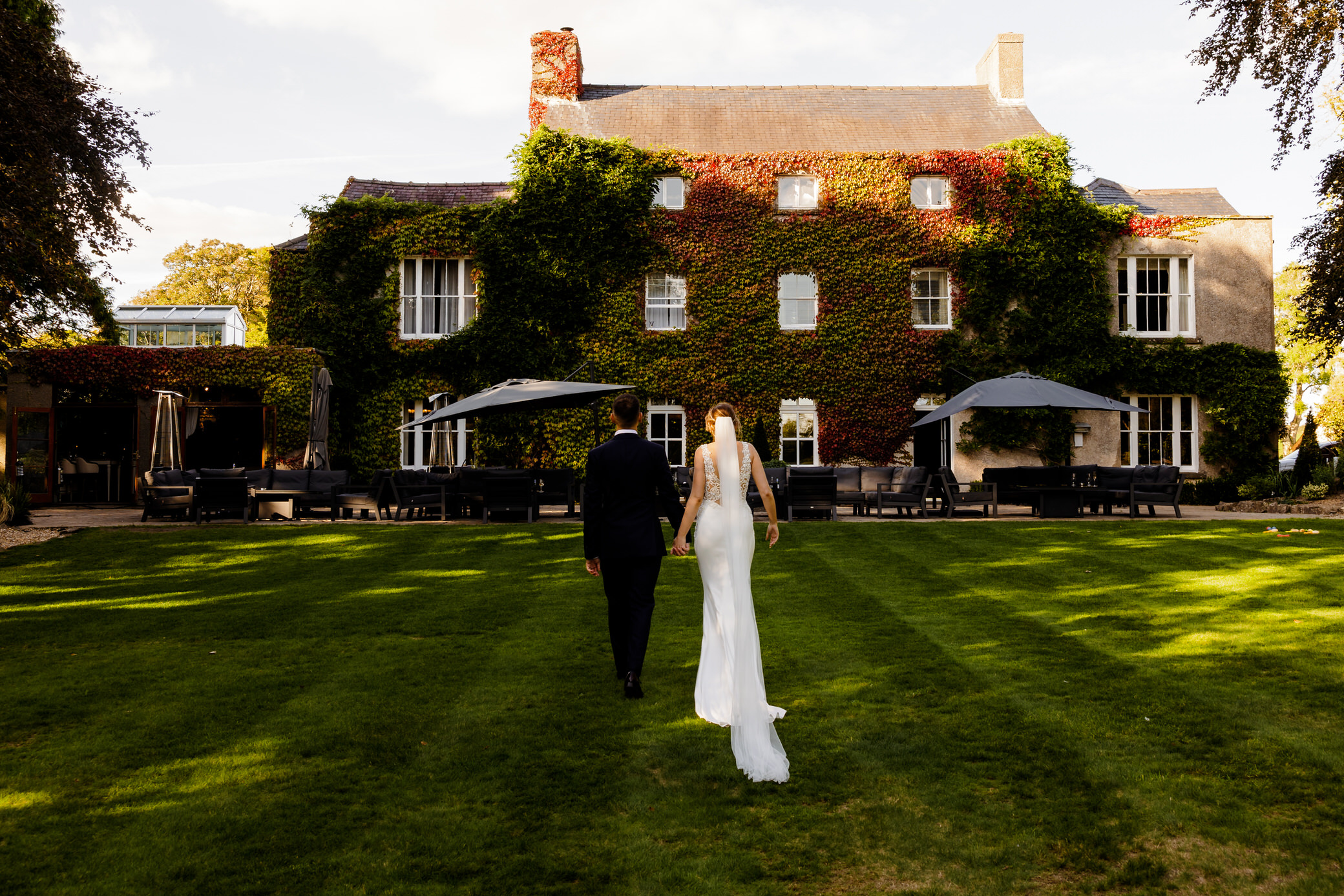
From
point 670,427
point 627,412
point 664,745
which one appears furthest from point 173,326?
point 664,745

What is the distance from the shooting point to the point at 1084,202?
907 inches

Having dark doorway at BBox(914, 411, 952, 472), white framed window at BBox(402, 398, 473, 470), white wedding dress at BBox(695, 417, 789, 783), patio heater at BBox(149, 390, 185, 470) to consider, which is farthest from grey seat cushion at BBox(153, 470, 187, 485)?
dark doorway at BBox(914, 411, 952, 472)

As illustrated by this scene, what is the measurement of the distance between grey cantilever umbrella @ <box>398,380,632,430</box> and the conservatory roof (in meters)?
18.4

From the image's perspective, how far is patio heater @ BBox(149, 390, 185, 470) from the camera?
715 inches

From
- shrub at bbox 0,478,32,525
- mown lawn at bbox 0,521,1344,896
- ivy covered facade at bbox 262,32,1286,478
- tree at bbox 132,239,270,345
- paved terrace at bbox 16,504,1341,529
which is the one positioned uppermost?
tree at bbox 132,239,270,345

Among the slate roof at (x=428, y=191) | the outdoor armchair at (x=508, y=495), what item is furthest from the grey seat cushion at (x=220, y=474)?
the slate roof at (x=428, y=191)

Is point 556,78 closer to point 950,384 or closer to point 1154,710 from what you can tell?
point 950,384

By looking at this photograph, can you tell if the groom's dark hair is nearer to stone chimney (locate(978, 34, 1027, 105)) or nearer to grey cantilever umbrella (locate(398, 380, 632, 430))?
grey cantilever umbrella (locate(398, 380, 632, 430))

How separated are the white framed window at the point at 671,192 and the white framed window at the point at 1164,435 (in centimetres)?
1278

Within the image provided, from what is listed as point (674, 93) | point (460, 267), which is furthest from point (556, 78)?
point (460, 267)

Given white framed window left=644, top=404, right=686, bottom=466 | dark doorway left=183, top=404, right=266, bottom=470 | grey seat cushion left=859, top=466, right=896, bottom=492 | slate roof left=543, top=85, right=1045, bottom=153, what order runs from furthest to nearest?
dark doorway left=183, top=404, right=266, bottom=470, slate roof left=543, top=85, right=1045, bottom=153, white framed window left=644, top=404, right=686, bottom=466, grey seat cushion left=859, top=466, right=896, bottom=492

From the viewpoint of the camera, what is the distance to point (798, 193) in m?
23.3

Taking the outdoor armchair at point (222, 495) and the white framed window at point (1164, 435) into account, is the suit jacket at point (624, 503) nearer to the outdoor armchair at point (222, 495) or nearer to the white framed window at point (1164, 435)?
the outdoor armchair at point (222, 495)

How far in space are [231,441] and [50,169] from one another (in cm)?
1347
